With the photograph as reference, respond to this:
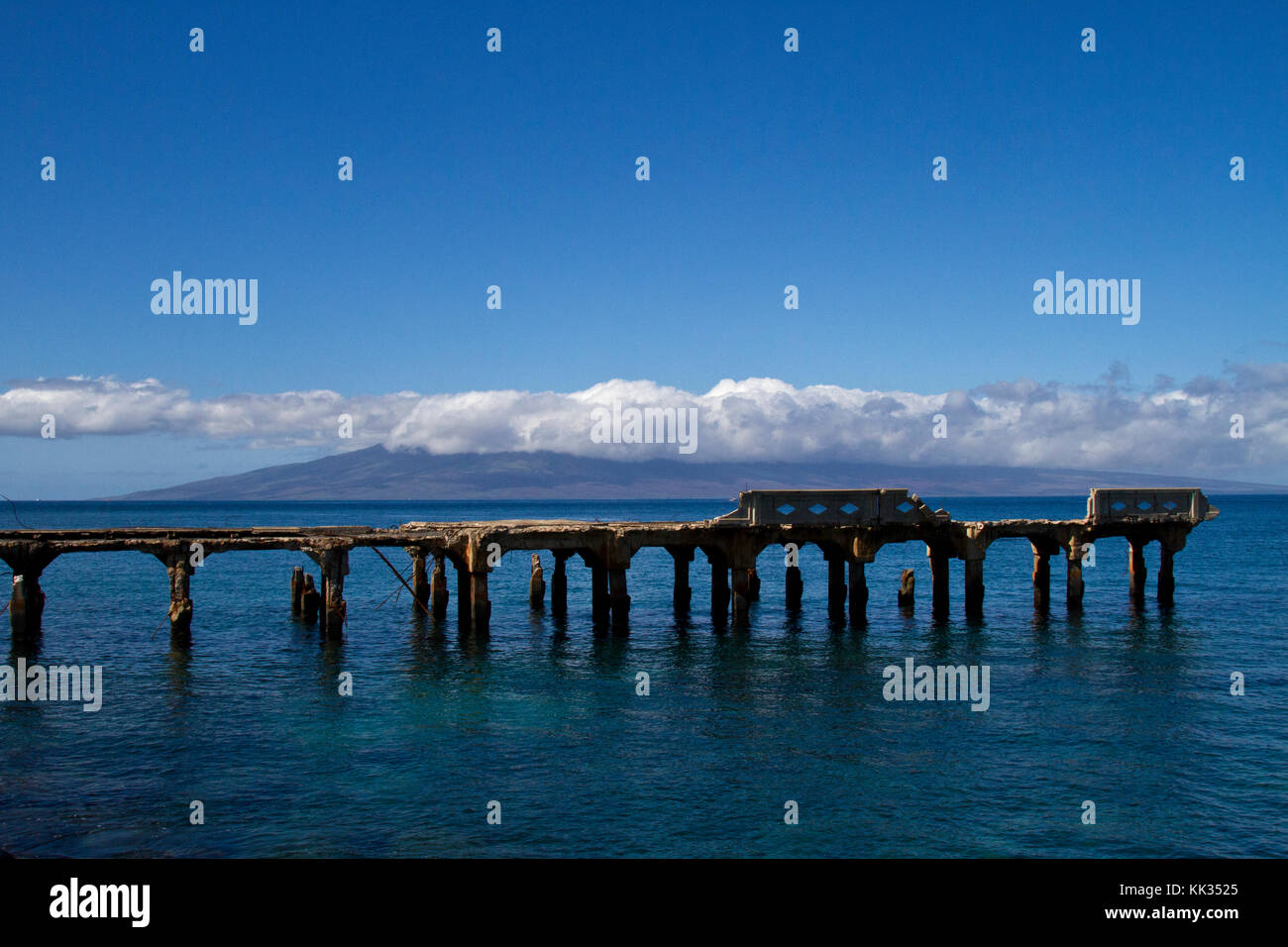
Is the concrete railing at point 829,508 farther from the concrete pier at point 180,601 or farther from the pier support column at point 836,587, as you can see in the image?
the concrete pier at point 180,601

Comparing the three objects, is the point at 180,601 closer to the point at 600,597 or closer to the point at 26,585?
the point at 26,585

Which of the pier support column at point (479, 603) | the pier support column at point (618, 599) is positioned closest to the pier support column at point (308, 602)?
the pier support column at point (479, 603)

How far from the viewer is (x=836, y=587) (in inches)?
1866

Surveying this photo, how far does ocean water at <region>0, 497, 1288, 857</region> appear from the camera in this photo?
1931cm

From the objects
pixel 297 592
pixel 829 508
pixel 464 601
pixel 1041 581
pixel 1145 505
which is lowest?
pixel 297 592

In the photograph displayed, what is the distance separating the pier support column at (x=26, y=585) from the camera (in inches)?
1547

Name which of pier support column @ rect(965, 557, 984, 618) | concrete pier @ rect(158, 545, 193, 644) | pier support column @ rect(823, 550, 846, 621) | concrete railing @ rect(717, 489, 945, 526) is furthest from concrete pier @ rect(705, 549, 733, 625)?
concrete pier @ rect(158, 545, 193, 644)

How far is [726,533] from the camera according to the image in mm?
40844

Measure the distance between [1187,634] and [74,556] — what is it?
11796 centimetres

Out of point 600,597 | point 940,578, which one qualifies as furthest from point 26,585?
point 940,578

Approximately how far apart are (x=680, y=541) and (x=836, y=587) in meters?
10.7

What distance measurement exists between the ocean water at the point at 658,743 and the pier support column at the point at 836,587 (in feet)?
2.44
